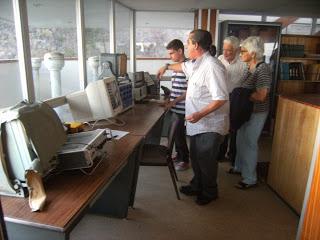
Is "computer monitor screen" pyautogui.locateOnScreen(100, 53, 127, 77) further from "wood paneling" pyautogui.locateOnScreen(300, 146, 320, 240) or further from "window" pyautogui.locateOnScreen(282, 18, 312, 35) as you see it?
"window" pyautogui.locateOnScreen(282, 18, 312, 35)

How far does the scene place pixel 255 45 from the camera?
8.71 feet

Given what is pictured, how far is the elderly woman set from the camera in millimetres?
2641

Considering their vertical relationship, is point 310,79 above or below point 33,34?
below

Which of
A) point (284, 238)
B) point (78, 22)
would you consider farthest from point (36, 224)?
point (78, 22)

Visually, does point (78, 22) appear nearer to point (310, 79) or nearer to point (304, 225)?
point (304, 225)

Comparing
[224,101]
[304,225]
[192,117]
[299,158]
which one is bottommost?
[304,225]

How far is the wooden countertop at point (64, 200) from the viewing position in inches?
41.4

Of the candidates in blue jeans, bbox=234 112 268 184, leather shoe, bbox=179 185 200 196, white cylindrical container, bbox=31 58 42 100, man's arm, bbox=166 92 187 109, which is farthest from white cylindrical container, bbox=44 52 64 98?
blue jeans, bbox=234 112 268 184

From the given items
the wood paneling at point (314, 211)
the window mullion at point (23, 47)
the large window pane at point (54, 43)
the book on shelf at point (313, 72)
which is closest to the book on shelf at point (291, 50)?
the book on shelf at point (313, 72)

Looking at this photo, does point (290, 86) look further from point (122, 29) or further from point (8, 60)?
point (8, 60)

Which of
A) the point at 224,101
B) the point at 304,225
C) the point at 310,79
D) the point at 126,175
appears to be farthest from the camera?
the point at 310,79

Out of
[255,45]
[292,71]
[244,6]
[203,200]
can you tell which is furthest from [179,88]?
[292,71]

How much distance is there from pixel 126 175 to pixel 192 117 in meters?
0.73

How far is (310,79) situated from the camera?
510 centimetres
